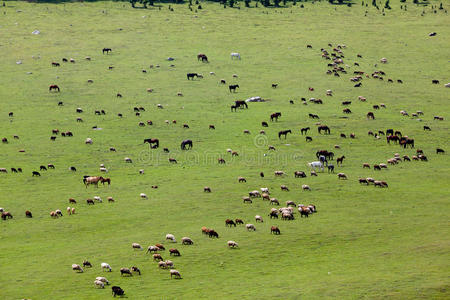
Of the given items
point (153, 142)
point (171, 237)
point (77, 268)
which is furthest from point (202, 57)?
point (77, 268)

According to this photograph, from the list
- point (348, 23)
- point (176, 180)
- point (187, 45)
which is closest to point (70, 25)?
point (187, 45)

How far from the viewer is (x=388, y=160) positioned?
56.8 meters

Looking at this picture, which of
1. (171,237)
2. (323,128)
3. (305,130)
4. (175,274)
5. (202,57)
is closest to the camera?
(175,274)

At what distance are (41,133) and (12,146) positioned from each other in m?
4.07

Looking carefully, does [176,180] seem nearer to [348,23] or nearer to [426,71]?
[426,71]

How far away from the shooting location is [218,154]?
59.0 metres

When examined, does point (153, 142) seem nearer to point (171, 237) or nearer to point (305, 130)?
point (305, 130)

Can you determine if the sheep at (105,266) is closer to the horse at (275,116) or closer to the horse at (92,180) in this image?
the horse at (92,180)

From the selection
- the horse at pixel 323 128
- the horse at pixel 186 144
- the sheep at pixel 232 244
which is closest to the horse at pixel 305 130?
the horse at pixel 323 128

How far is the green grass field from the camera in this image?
37.1 m

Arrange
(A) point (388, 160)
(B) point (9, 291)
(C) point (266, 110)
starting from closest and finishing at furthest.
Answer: (B) point (9, 291) → (A) point (388, 160) → (C) point (266, 110)

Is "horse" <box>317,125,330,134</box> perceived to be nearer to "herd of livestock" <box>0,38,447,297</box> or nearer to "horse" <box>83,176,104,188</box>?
"herd of livestock" <box>0,38,447,297</box>

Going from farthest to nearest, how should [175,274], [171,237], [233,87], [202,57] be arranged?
[202,57], [233,87], [171,237], [175,274]

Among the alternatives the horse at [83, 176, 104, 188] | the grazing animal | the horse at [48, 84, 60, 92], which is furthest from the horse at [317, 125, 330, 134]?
the horse at [48, 84, 60, 92]
